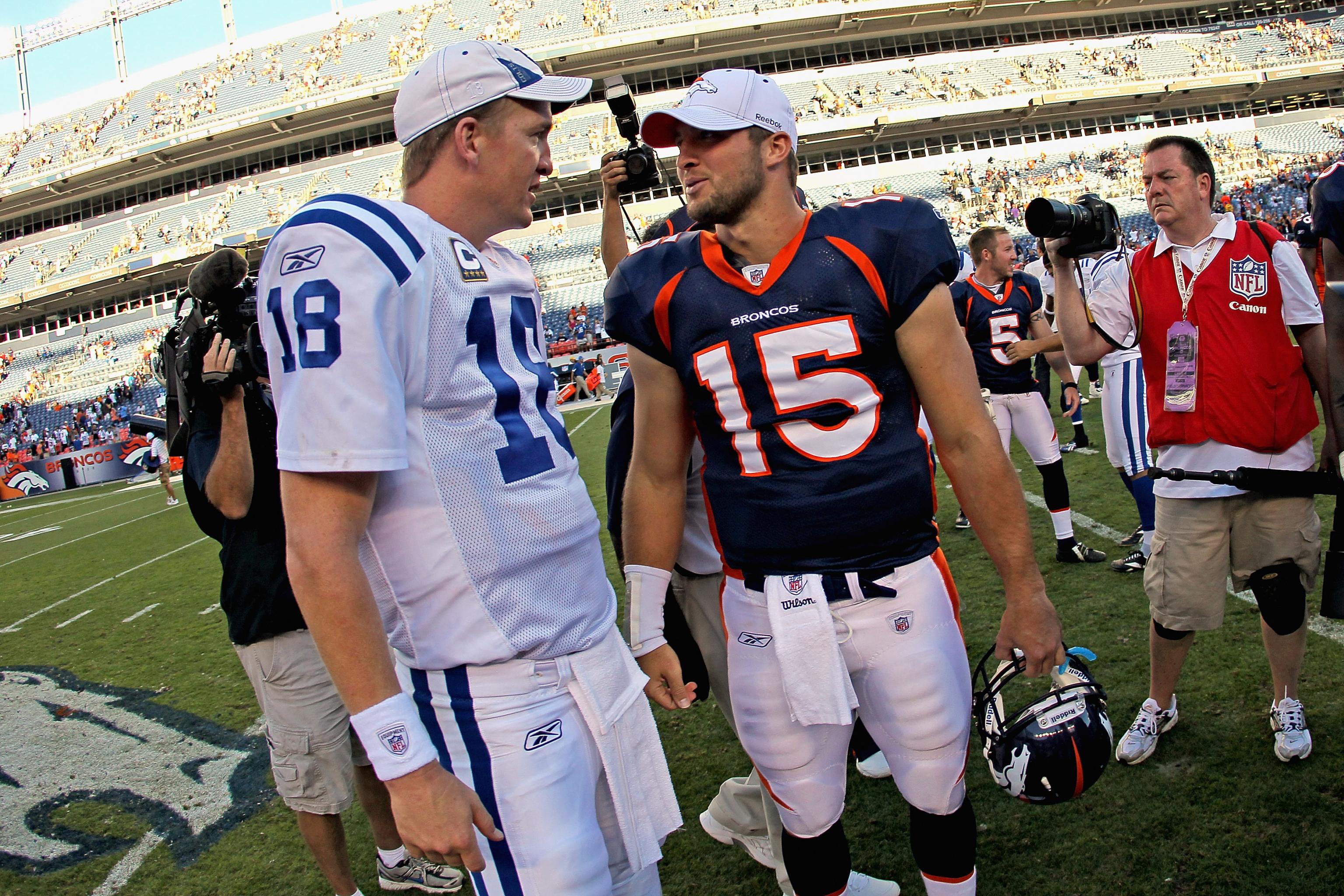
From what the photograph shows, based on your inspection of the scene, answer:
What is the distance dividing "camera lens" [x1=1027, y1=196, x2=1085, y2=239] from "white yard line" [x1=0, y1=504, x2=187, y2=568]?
13402mm

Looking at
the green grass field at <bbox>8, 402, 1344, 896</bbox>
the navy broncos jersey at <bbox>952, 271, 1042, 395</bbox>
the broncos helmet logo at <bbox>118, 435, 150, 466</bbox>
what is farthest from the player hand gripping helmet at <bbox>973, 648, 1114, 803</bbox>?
the broncos helmet logo at <bbox>118, 435, 150, 466</bbox>

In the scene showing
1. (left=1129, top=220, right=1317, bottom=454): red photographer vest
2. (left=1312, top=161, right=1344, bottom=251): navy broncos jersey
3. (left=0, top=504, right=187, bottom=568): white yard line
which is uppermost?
(left=1312, top=161, right=1344, bottom=251): navy broncos jersey

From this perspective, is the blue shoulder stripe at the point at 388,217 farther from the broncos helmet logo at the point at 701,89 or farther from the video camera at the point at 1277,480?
the video camera at the point at 1277,480

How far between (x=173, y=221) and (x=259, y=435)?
4341cm

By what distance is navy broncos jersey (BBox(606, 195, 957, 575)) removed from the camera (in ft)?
6.73

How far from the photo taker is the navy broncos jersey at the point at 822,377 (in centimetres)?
205

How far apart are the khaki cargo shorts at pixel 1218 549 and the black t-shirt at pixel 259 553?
2.94 m

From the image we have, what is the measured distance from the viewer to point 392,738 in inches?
51.7

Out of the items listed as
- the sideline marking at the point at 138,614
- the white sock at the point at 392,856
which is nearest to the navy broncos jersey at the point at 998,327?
the white sock at the point at 392,856

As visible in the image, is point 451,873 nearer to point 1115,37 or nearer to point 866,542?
point 866,542

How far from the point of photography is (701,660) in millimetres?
2812

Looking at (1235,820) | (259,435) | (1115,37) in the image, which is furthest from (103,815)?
(1115,37)

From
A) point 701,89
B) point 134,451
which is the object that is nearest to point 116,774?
point 701,89

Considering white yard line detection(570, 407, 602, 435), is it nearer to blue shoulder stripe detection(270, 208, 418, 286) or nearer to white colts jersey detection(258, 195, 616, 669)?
white colts jersey detection(258, 195, 616, 669)
